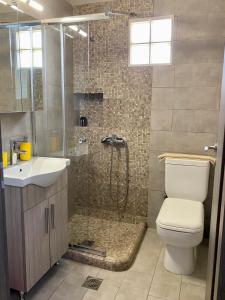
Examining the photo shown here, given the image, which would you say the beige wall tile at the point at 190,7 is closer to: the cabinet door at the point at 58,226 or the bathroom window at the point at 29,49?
the bathroom window at the point at 29,49

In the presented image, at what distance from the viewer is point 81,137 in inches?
105

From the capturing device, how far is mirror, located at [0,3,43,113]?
76.1 inches

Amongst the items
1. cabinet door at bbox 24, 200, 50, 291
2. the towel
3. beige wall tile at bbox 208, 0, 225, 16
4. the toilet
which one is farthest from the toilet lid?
beige wall tile at bbox 208, 0, 225, 16

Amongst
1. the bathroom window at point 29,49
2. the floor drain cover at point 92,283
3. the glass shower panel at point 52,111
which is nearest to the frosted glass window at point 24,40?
the bathroom window at point 29,49

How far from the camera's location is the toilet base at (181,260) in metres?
2.08

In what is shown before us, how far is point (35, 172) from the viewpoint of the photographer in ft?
5.90

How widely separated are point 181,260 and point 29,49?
7.42 ft

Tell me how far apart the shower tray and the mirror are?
1263mm

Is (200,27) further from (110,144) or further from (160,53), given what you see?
(110,144)

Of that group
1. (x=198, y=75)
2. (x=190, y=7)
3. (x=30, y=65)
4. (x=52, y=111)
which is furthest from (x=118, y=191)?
(x=190, y=7)

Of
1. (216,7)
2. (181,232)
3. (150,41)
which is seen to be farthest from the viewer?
(150,41)

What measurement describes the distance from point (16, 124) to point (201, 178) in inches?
70.2

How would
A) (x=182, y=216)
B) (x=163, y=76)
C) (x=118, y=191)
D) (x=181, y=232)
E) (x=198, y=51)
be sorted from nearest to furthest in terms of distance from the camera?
(x=181, y=232)
(x=182, y=216)
(x=198, y=51)
(x=163, y=76)
(x=118, y=191)

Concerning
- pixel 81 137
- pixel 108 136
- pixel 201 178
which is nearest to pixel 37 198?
pixel 81 137
